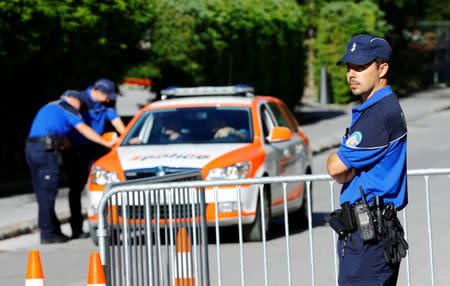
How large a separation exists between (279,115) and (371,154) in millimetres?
9437

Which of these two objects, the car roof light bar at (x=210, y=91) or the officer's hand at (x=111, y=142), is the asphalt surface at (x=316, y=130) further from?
the car roof light bar at (x=210, y=91)

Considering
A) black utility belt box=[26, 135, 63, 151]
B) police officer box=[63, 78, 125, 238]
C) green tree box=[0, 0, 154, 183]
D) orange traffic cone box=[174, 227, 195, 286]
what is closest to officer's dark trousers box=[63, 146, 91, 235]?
police officer box=[63, 78, 125, 238]

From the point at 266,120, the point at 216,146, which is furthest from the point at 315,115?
the point at 216,146

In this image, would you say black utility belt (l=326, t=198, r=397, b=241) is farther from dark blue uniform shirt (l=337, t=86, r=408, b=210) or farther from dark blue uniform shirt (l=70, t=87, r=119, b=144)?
dark blue uniform shirt (l=70, t=87, r=119, b=144)

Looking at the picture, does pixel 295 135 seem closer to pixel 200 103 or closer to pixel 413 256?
pixel 200 103

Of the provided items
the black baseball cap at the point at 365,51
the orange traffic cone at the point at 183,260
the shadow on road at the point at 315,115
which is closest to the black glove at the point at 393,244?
the black baseball cap at the point at 365,51

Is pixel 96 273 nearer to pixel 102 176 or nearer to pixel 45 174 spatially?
pixel 102 176

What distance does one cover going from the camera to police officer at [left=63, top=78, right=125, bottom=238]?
14648 mm

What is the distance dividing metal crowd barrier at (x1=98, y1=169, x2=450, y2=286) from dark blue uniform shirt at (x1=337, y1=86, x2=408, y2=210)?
1.64 metres

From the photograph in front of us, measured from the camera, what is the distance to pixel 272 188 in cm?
1312

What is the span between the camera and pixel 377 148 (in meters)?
6.17

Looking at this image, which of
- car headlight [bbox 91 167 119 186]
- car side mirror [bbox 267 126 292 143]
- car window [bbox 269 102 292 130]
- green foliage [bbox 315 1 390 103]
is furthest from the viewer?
green foliage [bbox 315 1 390 103]

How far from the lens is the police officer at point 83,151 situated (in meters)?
14.6

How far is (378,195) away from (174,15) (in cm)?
2054
